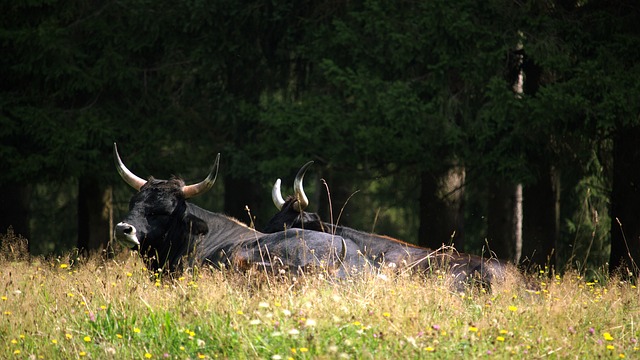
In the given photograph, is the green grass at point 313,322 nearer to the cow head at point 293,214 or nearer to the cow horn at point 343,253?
the cow horn at point 343,253

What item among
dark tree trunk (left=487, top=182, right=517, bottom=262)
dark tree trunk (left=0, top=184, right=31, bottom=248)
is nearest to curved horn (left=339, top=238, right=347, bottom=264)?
dark tree trunk (left=487, top=182, right=517, bottom=262)

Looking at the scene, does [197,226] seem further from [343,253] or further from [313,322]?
[313,322]

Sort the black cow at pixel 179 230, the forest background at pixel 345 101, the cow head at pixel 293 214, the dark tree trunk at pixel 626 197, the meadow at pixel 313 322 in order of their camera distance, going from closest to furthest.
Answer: the meadow at pixel 313 322 < the black cow at pixel 179 230 < the cow head at pixel 293 214 < the dark tree trunk at pixel 626 197 < the forest background at pixel 345 101

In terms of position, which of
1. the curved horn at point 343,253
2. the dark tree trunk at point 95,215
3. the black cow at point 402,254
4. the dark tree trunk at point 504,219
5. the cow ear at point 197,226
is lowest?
the dark tree trunk at point 95,215

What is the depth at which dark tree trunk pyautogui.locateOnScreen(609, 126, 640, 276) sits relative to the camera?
13.6 m

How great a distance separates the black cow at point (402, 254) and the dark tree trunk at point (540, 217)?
606 cm

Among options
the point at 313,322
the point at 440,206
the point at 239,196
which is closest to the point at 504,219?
the point at 440,206

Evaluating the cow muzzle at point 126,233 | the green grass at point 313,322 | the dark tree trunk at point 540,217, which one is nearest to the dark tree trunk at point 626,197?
the dark tree trunk at point 540,217

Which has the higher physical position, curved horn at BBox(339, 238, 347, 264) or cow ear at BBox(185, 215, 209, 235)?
curved horn at BBox(339, 238, 347, 264)

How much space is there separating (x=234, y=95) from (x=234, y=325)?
41.9ft

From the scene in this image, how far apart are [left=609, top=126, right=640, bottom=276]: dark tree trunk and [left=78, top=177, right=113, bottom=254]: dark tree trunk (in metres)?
9.35

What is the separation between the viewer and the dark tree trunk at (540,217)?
52.0 feet

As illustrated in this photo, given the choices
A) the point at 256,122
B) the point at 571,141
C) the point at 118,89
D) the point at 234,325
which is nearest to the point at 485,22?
Result: the point at 571,141

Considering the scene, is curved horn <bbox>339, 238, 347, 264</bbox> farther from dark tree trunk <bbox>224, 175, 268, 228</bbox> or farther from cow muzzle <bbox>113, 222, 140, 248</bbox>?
dark tree trunk <bbox>224, 175, 268, 228</bbox>
